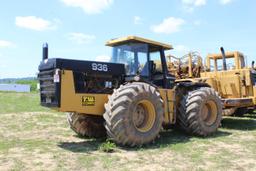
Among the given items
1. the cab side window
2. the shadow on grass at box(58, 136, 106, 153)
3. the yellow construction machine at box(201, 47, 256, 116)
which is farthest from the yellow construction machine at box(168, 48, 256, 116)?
the shadow on grass at box(58, 136, 106, 153)

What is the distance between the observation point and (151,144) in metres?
8.70

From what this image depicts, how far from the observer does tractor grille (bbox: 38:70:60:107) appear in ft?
25.9

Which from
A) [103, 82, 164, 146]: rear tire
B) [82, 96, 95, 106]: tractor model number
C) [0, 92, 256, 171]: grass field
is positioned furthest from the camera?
[82, 96, 95, 106]: tractor model number

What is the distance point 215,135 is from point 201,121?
2.70ft

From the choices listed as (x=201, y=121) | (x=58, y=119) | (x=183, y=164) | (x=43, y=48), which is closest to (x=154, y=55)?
(x=201, y=121)

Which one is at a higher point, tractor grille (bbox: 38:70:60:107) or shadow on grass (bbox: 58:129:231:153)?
tractor grille (bbox: 38:70:60:107)

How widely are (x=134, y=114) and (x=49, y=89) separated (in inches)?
80.3

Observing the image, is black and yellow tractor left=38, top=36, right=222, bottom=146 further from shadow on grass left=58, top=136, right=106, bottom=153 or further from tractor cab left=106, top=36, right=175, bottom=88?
shadow on grass left=58, top=136, right=106, bottom=153

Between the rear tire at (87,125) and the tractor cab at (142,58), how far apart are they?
145cm

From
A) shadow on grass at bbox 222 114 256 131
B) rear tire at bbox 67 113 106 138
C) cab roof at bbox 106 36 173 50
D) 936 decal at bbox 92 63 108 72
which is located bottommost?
shadow on grass at bbox 222 114 256 131

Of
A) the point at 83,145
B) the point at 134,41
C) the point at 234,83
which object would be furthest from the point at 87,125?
the point at 234,83

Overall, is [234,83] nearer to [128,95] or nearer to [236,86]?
[236,86]

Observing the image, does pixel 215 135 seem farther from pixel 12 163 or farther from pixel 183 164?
pixel 12 163

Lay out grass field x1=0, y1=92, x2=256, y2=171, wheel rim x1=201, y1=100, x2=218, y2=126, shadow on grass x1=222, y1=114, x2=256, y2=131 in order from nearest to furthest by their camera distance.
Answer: grass field x1=0, y1=92, x2=256, y2=171, wheel rim x1=201, y1=100, x2=218, y2=126, shadow on grass x1=222, y1=114, x2=256, y2=131
